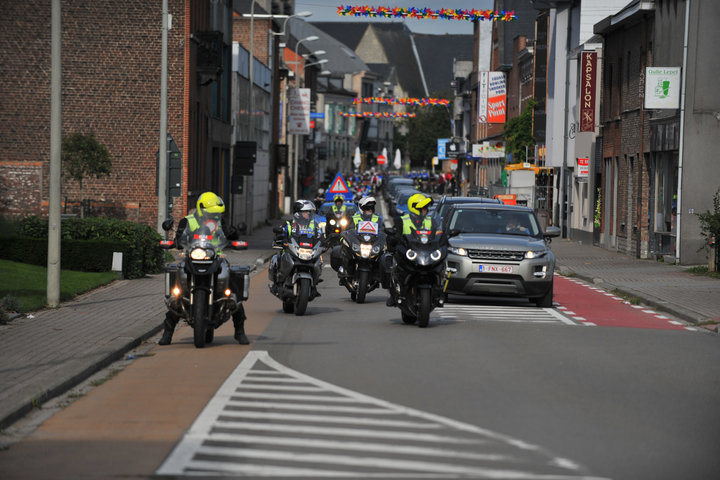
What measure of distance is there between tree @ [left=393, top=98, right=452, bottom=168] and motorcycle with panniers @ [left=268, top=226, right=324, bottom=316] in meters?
123

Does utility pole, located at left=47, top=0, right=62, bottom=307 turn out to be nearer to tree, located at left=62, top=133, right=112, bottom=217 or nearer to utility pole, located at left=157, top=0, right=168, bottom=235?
utility pole, located at left=157, top=0, right=168, bottom=235

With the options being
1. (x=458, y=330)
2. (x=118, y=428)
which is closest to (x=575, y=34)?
(x=458, y=330)

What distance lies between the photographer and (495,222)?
21.7 metres

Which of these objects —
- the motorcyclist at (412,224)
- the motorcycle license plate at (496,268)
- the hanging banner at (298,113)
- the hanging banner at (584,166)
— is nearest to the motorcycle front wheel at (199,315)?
the motorcyclist at (412,224)

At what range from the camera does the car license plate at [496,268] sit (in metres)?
20.0

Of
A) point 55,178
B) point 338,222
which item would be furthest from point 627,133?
point 55,178

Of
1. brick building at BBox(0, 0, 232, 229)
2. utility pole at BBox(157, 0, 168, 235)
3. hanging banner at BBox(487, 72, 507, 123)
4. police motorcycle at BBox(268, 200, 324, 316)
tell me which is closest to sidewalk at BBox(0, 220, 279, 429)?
A: police motorcycle at BBox(268, 200, 324, 316)

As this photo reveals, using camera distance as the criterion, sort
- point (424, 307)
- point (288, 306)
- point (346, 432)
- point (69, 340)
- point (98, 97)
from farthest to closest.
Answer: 1. point (98, 97)
2. point (288, 306)
3. point (424, 307)
4. point (69, 340)
5. point (346, 432)

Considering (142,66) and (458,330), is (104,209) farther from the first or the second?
(458,330)

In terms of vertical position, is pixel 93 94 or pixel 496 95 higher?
pixel 496 95

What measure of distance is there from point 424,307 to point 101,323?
392cm

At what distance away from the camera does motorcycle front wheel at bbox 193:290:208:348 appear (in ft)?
44.0

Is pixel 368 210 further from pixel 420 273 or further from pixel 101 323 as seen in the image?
pixel 101 323

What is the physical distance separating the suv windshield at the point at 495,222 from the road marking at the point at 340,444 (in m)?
11.5
